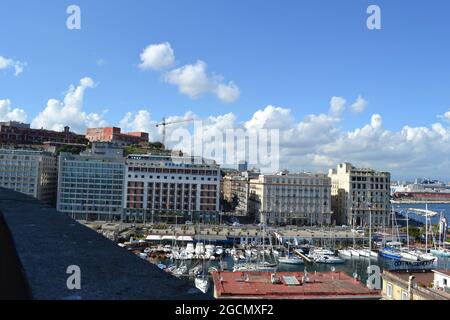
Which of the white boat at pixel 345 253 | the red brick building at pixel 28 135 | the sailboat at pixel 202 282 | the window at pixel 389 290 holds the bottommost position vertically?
the sailboat at pixel 202 282

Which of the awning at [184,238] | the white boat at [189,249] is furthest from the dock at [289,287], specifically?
the awning at [184,238]

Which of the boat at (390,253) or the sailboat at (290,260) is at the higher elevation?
the boat at (390,253)

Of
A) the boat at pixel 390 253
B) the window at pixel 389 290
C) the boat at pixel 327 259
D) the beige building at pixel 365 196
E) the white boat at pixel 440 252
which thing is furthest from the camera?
the beige building at pixel 365 196

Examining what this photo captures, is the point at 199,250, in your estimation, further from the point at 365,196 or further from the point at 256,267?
the point at 365,196

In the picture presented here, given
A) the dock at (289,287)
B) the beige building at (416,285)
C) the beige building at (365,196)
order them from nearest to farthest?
the beige building at (416,285) < the dock at (289,287) < the beige building at (365,196)

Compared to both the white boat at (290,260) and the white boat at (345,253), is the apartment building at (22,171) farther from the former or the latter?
the white boat at (345,253)

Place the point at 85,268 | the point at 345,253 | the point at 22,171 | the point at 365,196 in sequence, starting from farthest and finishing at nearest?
the point at 365,196 < the point at 22,171 < the point at 345,253 < the point at 85,268

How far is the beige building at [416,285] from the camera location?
1251 centimetres

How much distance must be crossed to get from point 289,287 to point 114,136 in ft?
218

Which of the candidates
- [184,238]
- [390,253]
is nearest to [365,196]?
[390,253]

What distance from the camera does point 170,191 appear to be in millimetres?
51188

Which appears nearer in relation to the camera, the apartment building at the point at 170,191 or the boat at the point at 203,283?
the boat at the point at 203,283

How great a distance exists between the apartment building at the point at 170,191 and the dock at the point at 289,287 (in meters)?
30.6
